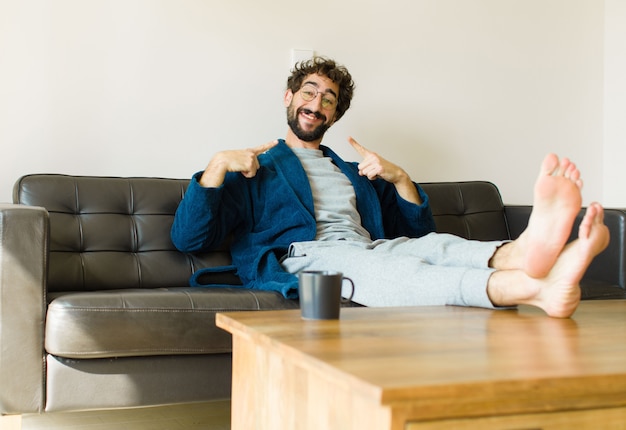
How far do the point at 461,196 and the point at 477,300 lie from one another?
1.40m

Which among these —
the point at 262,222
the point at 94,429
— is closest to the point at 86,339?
the point at 94,429

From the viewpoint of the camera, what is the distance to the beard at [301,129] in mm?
2680

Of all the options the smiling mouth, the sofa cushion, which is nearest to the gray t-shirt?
the smiling mouth

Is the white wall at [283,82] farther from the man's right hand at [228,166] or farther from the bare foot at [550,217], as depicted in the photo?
the bare foot at [550,217]

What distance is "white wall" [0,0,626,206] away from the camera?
2.60 metres

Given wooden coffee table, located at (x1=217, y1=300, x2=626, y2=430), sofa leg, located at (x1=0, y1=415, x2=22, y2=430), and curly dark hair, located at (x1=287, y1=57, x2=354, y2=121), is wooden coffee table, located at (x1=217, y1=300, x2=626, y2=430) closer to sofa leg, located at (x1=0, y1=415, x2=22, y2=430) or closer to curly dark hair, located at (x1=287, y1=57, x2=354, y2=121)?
sofa leg, located at (x1=0, y1=415, x2=22, y2=430)

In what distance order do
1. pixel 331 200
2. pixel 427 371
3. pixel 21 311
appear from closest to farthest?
pixel 427 371 < pixel 21 311 < pixel 331 200

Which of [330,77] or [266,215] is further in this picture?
[330,77]

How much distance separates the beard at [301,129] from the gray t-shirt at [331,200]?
47 millimetres

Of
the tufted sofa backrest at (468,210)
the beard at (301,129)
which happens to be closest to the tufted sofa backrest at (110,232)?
the beard at (301,129)

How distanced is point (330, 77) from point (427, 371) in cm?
189

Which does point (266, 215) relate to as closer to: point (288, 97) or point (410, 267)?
point (288, 97)

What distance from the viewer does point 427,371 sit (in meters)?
0.97

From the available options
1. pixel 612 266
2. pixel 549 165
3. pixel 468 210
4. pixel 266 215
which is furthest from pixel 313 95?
pixel 549 165
